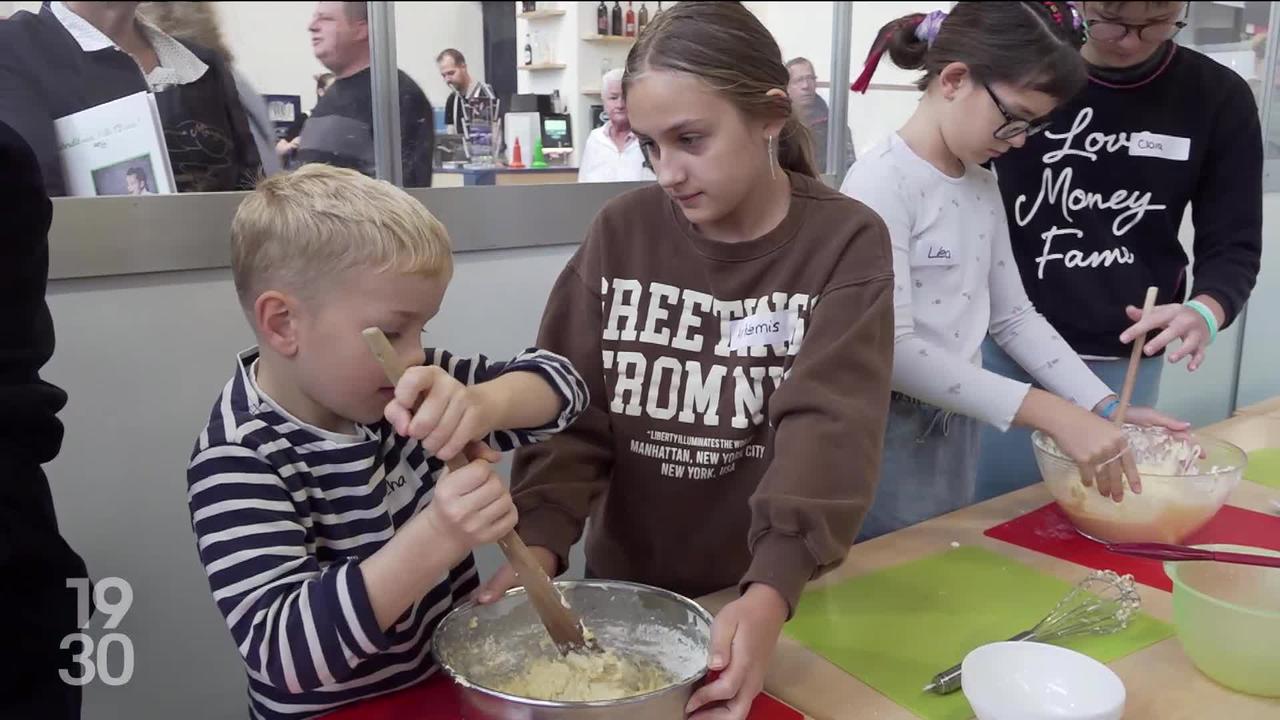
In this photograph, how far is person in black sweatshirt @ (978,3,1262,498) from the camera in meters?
1.68

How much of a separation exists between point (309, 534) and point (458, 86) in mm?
1969

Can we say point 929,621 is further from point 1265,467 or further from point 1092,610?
point 1265,467

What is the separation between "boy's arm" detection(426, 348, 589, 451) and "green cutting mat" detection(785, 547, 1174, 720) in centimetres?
33

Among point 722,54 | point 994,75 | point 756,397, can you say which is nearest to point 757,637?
point 756,397

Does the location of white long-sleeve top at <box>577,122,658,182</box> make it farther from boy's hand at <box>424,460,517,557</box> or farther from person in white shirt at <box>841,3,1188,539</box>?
boy's hand at <box>424,460,517,557</box>

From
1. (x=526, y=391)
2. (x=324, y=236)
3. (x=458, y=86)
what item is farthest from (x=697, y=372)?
(x=458, y=86)

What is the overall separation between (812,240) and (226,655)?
1.24 meters

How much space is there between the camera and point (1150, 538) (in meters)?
1.18

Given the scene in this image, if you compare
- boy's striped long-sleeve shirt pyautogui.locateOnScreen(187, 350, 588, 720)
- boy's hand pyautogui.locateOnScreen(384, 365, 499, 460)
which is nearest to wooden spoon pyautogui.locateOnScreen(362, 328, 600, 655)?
boy's hand pyautogui.locateOnScreen(384, 365, 499, 460)

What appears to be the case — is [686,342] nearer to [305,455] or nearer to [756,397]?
[756,397]

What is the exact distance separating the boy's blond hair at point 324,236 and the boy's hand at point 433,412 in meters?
0.14

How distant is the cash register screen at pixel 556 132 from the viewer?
9.06 ft

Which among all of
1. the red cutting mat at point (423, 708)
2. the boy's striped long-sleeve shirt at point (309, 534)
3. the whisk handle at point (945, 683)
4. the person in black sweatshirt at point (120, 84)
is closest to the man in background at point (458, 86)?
the person in black sweatshirt at point (120, 84)

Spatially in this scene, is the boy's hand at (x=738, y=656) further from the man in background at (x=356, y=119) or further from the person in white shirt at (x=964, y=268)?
the man in background at (x=356, y=119)
